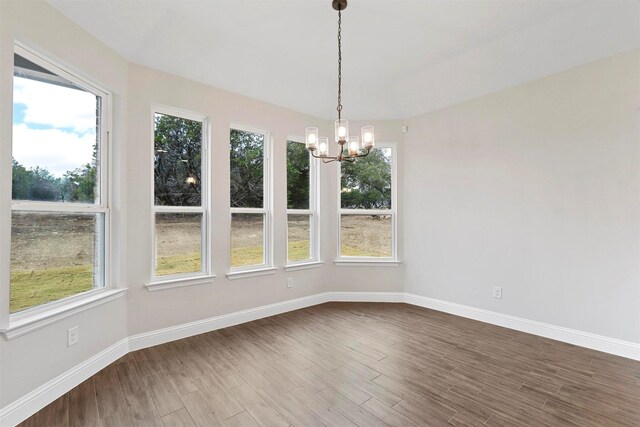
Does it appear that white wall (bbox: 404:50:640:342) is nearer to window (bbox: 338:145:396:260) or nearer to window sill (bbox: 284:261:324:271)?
window (bbox: 338:145:396:260)

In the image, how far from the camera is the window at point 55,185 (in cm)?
210

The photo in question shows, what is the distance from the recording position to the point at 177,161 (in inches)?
133

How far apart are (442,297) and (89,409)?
12.9 ft

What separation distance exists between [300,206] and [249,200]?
0.84 meters

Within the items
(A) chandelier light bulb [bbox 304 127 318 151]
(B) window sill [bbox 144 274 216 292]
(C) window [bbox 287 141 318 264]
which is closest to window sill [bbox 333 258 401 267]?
(C) window [bbox 287 141 318 264]

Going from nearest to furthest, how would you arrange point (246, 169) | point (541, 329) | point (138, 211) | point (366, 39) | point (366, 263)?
point (138, 211) → point (366, 39) → point (541, 329) → point (246, 169) → point (366, 263)

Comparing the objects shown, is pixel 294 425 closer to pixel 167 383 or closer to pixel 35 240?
pixel 167 383

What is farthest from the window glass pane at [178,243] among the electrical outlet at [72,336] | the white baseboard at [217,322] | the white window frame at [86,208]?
the electrical outlet at [72,336]

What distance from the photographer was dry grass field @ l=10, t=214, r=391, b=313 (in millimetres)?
2105

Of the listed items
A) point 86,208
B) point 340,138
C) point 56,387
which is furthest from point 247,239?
point 56,387

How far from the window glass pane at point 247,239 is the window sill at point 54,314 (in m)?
1.33

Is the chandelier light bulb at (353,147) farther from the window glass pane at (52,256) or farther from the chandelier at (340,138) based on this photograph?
the window glass pane at (52,256)

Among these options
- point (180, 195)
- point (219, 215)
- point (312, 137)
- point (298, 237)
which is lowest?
point (298, 237)

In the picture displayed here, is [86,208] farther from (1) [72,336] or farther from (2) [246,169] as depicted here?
(2) [246,169]
